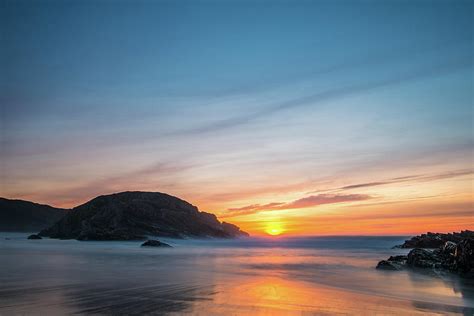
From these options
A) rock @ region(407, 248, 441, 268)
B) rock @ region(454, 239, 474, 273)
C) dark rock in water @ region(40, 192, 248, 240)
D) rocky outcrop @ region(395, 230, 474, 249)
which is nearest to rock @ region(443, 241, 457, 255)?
rock @ region(407, 248, 441, 268)

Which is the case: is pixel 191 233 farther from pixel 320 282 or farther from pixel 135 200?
pixel 320 282

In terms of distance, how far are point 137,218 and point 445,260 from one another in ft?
384

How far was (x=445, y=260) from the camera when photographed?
2712 centimetres

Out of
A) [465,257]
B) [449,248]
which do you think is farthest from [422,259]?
[465,257]

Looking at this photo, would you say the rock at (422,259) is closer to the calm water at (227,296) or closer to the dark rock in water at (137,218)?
the calm water at (227,296)

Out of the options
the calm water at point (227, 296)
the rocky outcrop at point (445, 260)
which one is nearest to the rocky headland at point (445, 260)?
the rocky outcrop at point (445, 260)

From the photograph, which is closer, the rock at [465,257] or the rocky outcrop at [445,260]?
the rock at [465,257]

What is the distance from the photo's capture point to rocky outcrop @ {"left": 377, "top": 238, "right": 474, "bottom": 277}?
79.6 feet

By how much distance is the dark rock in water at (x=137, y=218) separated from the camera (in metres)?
126

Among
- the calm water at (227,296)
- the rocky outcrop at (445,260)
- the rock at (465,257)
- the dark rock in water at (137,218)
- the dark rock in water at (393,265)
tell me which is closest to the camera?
the calm water at (227,296)

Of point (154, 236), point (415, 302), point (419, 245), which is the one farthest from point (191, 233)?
point (415, 302)

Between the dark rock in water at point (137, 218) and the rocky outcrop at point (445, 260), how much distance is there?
90.9 metres

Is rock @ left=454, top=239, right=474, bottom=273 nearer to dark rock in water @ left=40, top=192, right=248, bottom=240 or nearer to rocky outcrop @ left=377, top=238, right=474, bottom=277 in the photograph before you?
rocky outcrop @ left=377, top=238, right=474, bottom=277

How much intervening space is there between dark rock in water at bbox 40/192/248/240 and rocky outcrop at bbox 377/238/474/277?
90935 mm
